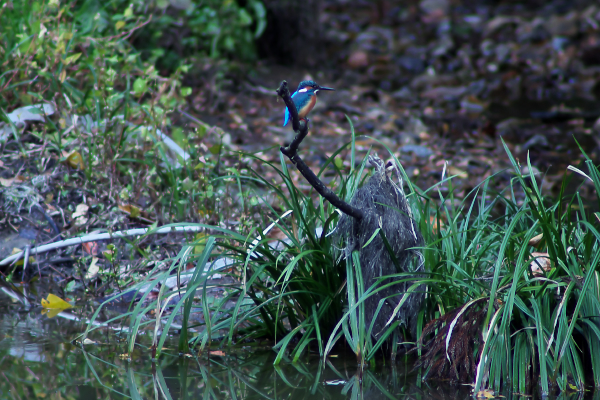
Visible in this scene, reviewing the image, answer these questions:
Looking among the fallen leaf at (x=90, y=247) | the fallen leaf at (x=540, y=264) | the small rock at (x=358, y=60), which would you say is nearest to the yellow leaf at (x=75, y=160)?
the fallen leaf at (x=90, y=247)

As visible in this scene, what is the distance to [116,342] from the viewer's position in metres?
2.81

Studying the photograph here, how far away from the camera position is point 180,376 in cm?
249

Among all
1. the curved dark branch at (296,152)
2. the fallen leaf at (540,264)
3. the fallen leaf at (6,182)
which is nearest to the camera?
the curved dark branch at (296,152)

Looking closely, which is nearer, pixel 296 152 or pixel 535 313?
pixel 296 152

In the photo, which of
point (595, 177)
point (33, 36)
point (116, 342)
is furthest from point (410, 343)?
point (33, 36)

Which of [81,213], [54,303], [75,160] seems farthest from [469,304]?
Result: [75,160]

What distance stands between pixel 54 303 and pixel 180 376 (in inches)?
41.7

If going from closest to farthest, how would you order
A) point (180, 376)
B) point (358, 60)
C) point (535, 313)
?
point (535, 313), point (180, 376), point (358, 60)

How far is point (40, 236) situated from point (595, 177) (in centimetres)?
295

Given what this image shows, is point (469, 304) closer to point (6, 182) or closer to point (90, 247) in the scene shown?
point (90, 247)

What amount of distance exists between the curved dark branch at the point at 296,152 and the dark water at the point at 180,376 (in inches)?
25.0

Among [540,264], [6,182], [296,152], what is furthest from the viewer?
[6,182]

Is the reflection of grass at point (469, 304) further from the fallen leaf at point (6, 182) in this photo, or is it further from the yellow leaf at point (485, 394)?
the fallen leaf at point (6, 182)

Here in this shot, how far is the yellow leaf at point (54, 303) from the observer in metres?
3.20
